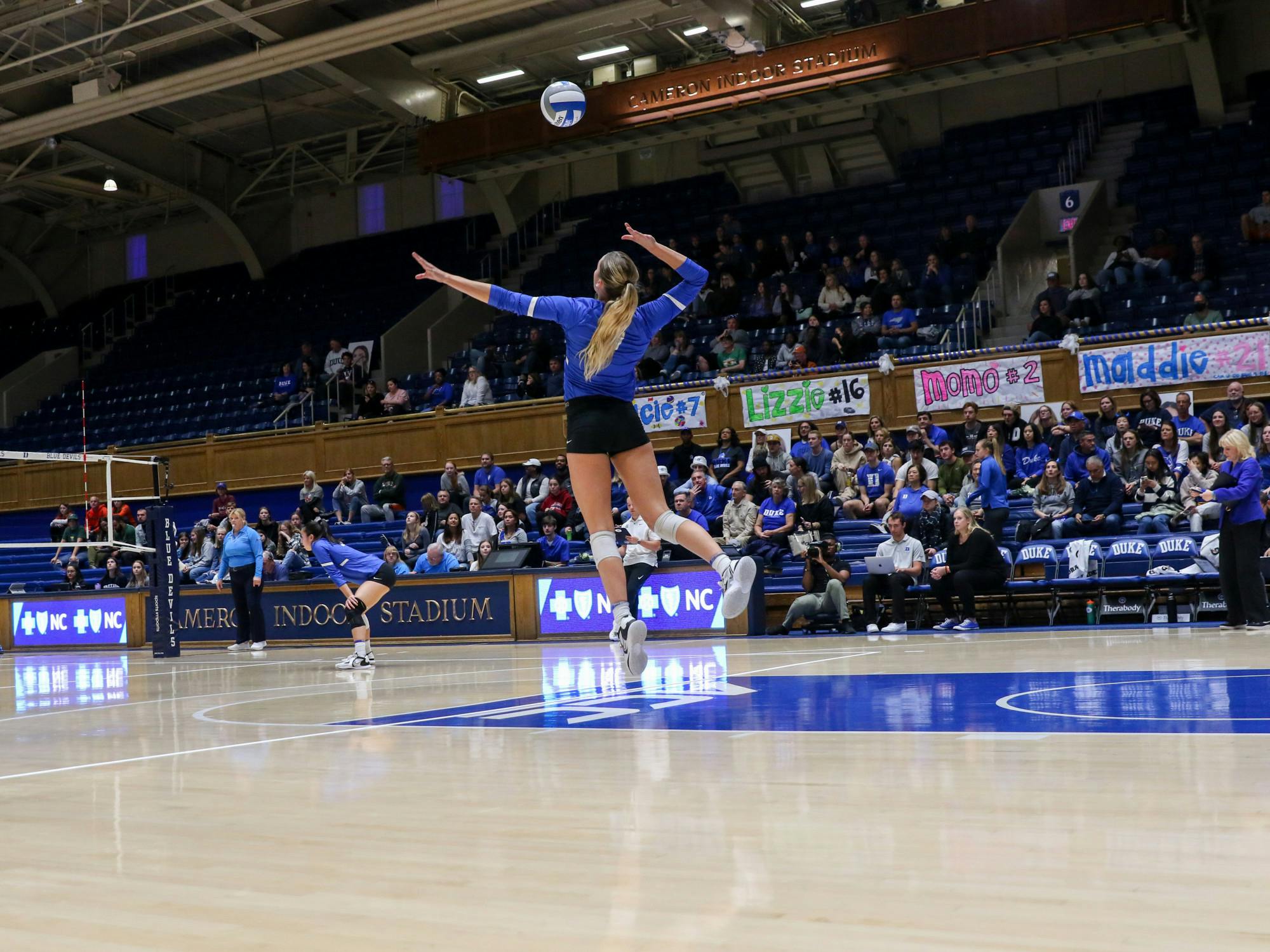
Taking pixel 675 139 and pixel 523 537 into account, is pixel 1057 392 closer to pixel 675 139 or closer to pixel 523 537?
pixel 523 537

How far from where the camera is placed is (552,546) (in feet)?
55.5

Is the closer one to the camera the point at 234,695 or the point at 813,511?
the point at 234,695

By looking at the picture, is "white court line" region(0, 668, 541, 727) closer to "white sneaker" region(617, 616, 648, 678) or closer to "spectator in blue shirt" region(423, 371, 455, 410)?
"white sneaker" region(617, 616, 648, 678)

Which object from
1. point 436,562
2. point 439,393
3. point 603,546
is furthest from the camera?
point 439,393

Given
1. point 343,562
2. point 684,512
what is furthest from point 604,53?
point 343,562

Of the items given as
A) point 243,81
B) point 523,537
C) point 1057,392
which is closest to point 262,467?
point 243,81

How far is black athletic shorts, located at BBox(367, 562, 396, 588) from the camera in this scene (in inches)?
479

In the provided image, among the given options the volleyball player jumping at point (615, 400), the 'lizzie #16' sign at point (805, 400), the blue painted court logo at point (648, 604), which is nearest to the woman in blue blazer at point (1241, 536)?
the blue painted court logo at point (648, 604)

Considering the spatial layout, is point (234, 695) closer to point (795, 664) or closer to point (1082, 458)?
point (795, 664)

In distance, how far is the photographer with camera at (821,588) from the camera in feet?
45.7

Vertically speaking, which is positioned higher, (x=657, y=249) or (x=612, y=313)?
(x=657, y=249)

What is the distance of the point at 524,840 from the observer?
3.30 meters

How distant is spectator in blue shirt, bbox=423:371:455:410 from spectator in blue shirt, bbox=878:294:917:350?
8361mm

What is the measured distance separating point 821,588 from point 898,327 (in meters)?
6.46
